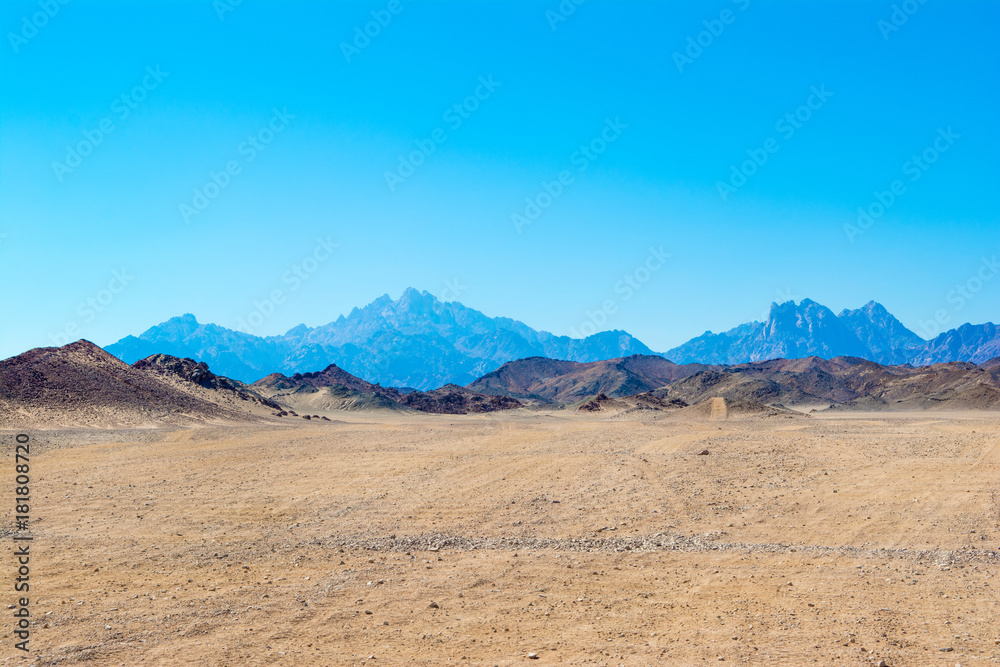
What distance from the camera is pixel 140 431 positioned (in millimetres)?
46656

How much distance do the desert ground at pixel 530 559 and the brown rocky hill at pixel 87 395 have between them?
26.4m

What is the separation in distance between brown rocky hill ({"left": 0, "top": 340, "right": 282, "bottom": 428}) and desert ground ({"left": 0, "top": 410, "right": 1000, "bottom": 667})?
2642 centimetres

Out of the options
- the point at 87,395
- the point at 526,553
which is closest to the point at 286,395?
the point at 87,395

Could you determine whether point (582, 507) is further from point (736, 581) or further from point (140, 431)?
point (140, 431)

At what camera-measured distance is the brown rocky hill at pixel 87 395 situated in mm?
50406

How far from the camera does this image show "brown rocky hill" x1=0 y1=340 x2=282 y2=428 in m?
50.4

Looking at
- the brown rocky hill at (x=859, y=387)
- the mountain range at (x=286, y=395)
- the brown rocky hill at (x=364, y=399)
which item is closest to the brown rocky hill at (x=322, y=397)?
the brown rocky hill at (x=364, y=399)

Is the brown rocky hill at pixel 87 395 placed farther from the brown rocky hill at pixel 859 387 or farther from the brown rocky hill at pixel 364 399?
the brown rocky hill at pixel 859 387

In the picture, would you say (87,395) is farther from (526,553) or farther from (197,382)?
(526,553)

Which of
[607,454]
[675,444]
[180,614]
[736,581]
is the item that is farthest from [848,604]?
[675,444]

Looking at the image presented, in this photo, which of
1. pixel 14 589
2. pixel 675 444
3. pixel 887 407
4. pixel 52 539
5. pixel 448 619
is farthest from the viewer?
pixel 887 407

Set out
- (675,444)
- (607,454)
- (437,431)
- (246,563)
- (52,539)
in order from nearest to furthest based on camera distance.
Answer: (246,563) < (52,539) < (607,454) < (675,444) < (437,431)

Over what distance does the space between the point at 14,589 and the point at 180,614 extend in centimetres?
418

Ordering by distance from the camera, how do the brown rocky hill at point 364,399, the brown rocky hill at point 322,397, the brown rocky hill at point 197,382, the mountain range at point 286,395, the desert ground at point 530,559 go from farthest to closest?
the brown rocky hill at point 364,399
the brown rocky hill at point 322,397
the brown rocky hill at point 197,382
the mountain range at point 286,395
the desert ground at point 530,559
